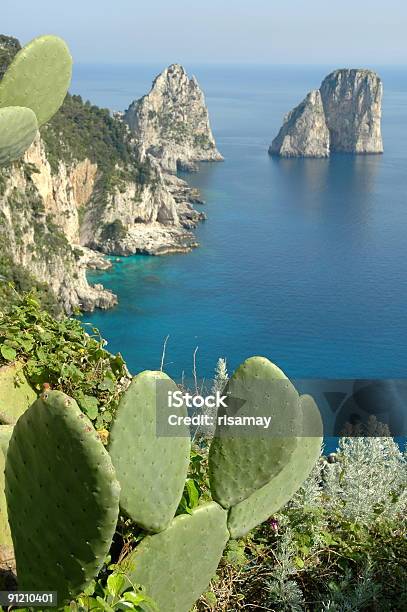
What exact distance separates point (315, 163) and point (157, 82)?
21.2m

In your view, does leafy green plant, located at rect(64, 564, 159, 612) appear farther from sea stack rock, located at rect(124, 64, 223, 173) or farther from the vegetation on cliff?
sea stack rock, located at rect(124, 64, 223, 173)

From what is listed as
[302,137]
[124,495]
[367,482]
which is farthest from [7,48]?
[302,137]

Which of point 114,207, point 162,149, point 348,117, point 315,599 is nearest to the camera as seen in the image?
point 315,599

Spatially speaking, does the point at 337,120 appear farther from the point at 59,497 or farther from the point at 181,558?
the point at 59,497

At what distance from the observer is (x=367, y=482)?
2432mm

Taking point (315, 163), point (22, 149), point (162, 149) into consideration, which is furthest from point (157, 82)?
point (22, 149)

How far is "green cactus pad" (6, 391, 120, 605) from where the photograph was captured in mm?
1265

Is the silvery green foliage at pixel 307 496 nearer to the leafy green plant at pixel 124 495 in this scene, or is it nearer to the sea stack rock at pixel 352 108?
the leafy green plant at pixel 124 495

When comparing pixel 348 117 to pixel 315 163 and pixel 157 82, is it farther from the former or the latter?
pixel 157 82

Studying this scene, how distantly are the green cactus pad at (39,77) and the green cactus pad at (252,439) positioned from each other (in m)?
1.44

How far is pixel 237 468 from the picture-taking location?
1855 millimetres

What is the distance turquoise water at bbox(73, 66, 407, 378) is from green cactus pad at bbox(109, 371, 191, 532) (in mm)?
15515

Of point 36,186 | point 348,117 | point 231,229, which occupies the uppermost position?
point 348,117

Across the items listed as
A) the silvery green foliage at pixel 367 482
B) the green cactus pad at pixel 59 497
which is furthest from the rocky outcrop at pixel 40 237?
the green cactus pad at pixel 59 497
